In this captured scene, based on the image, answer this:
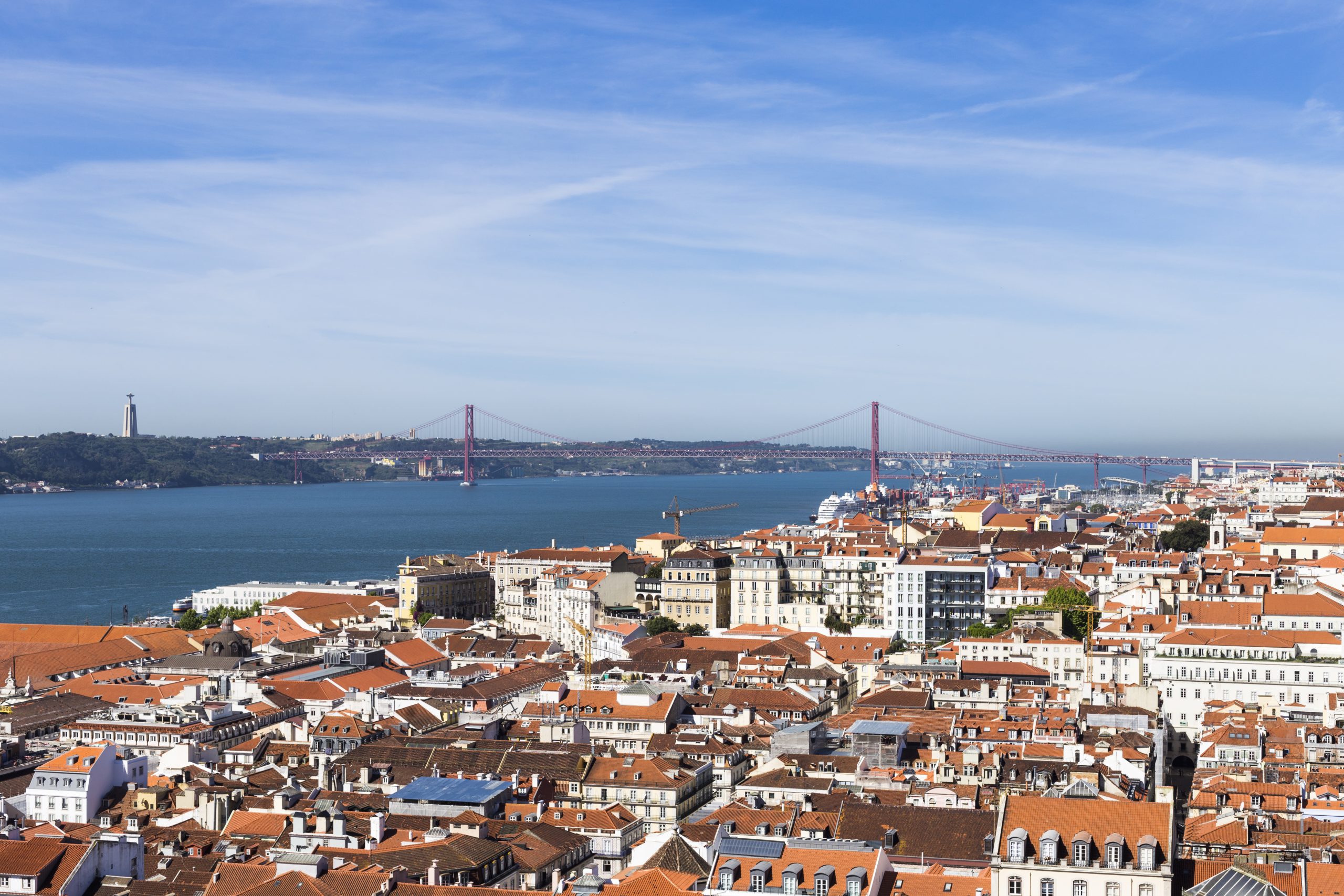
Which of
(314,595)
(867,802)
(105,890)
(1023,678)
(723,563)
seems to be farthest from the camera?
(314,595)

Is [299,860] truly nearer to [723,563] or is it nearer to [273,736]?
[273,736]

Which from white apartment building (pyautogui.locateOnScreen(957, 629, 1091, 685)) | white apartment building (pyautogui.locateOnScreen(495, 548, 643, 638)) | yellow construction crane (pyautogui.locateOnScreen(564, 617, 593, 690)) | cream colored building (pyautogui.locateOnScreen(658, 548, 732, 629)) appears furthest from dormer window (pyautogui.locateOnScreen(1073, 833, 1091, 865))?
white apartment building (pyautogui.locateOnScreen(495, 548, 643, 638))

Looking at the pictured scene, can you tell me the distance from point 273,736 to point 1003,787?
14465 mm

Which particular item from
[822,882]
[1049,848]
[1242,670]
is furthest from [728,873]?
[1242,670]

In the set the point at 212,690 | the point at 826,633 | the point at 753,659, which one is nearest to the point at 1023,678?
the point at 753,659

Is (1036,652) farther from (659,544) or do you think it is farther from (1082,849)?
(659,544)

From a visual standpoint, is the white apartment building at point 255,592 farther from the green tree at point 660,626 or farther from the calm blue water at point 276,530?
the green tree at point 660,626

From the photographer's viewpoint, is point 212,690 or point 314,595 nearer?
point 212,690

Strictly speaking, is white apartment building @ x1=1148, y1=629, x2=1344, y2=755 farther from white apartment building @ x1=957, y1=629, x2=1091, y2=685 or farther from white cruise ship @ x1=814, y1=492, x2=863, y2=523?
white cruise ship @ x1=814, y1=492, x2=863, y2=523

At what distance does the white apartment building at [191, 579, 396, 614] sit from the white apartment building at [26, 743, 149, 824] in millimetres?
34193

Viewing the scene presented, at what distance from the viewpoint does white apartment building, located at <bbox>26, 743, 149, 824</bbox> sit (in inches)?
974

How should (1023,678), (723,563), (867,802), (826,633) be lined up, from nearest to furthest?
(867,802) → (1023,678) → (826,633) → (723,563)

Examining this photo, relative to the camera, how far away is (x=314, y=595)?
186 ft

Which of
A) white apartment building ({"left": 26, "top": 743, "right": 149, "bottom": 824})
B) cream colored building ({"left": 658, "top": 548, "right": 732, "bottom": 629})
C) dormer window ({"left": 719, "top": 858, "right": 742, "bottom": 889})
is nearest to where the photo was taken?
dormer window ({"left": 719, "top": 858, "right": 742, "bottom": 889})
